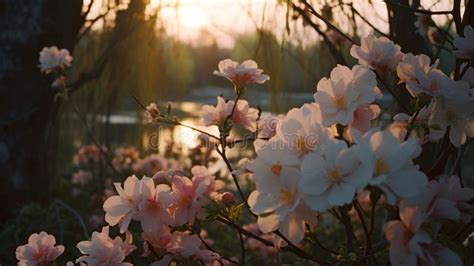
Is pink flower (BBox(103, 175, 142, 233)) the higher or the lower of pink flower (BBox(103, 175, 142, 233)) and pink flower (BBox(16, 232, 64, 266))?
the higher

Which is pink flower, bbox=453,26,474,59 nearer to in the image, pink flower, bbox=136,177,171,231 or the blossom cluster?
pink flower, bbox=136,177,171,231

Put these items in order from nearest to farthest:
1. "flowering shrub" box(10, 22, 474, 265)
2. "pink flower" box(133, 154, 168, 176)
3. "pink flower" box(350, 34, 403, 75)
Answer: "flowering shrub" box(10, 22, 474, 265) < "pink flower" box(350, 34, 403, 75) < "pink flower" box(133, 154, 168, 176)

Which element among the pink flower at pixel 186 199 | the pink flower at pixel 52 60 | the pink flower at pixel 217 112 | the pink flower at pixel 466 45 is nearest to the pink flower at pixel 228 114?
the pink flower at pixel 217 112

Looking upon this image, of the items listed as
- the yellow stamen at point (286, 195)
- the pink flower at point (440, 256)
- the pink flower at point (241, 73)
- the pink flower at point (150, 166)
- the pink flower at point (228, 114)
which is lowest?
the pink flower at point (150, 166)

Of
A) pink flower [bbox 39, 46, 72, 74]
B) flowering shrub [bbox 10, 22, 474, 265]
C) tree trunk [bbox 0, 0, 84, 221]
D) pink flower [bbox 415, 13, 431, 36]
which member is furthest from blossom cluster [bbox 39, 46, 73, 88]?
pink flower [bbox 415, 13, 431, 36]

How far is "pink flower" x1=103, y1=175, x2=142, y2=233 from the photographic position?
988mm

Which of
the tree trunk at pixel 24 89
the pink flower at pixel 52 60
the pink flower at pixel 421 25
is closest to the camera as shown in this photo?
the pink flower at pixel 421 25

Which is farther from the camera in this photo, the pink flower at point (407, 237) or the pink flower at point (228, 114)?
the pink flower at point (228, 114)

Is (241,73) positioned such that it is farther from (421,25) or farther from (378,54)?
(421,25)

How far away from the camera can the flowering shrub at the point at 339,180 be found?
0.72 metres

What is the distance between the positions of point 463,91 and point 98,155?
9.60ft

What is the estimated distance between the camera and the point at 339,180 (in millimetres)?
719

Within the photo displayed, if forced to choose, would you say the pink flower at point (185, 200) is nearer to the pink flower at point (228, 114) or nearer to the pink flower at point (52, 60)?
the pink flower at point (228, 114)

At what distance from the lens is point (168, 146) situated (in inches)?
135
